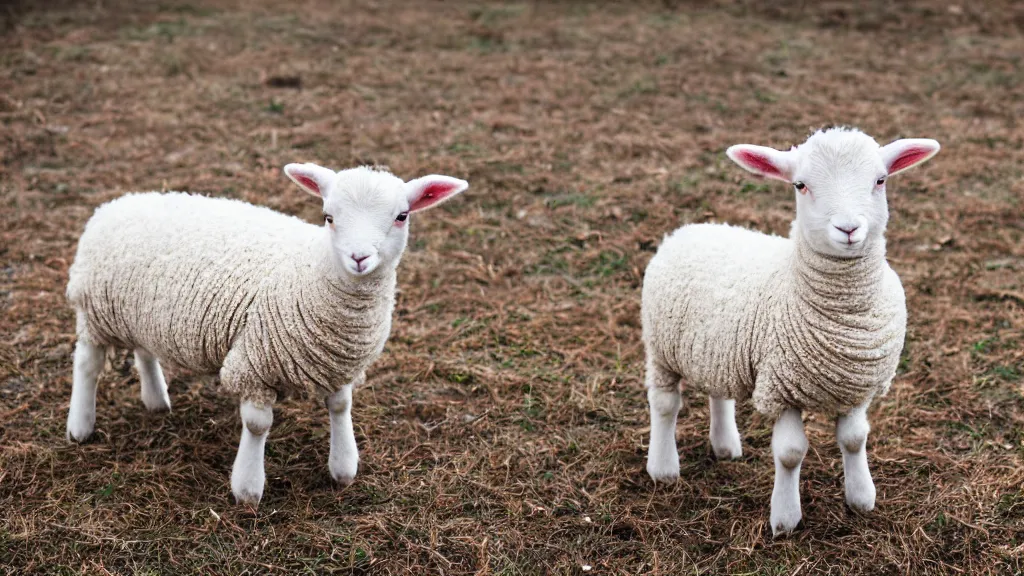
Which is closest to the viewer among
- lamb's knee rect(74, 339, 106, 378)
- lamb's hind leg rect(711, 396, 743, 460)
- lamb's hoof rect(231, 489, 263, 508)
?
lamb's hoof rect(231, 489, 263, 508)

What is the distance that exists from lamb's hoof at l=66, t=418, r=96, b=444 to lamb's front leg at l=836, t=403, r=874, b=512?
3.38 metres

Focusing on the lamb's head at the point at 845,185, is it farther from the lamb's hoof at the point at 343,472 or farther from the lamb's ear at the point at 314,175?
the lamb's hoof at the point at 343,472

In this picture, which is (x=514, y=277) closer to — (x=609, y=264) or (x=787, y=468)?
(x=609, y=264)

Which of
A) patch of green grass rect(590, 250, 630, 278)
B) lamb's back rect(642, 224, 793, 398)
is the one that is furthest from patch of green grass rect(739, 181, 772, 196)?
lamb's back rect(642, 224, 793, 398)

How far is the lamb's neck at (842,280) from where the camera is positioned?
3342 millimetres

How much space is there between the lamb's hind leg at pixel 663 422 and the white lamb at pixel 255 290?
1.20m

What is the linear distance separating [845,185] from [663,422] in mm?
1391

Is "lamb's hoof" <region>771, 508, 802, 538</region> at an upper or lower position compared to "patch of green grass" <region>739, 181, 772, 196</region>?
lower

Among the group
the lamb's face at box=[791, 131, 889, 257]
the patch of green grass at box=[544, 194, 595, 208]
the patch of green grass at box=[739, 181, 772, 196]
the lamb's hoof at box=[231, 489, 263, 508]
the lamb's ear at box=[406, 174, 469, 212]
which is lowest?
the lamb's hoof at box=[231, 489, 263, 508]

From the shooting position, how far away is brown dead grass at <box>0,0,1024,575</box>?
3.82 m

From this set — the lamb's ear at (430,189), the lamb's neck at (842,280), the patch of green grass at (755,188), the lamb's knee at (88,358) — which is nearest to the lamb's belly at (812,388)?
the lamb's neck at (842,280)

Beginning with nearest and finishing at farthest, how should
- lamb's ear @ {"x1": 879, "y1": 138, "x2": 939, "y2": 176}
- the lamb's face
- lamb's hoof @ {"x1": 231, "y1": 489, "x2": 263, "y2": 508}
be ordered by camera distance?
the lamb's face → lamb's ear @ {"x1": 879, "y1": 138, "x2": 939, "y2": 176} → lamb's hoof @ {"x1": 231, "y1": 489, "x2": 263, "y2": 508}

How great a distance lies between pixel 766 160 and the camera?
11.3ft

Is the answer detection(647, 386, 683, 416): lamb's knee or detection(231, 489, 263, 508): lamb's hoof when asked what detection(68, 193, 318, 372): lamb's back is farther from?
detection(647, 386, 683, 416): lamb's knee
